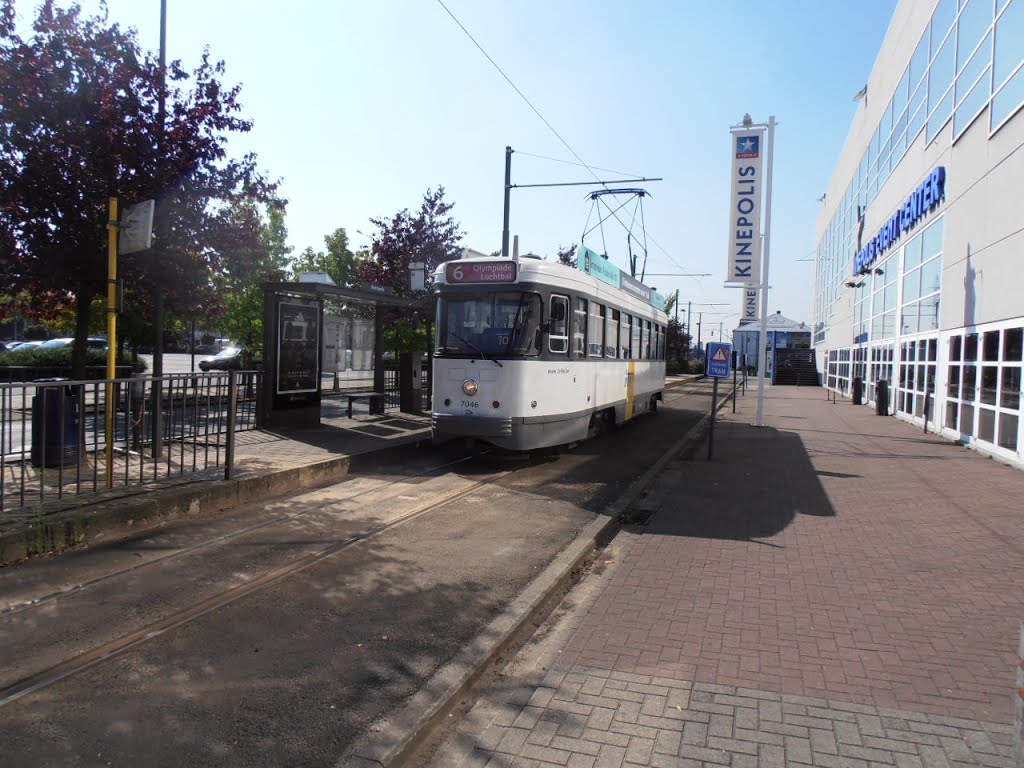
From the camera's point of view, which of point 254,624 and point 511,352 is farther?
→ point 511,352

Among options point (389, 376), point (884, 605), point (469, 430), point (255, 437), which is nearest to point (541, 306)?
point (469, 430)

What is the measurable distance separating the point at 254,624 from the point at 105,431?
14.2ft

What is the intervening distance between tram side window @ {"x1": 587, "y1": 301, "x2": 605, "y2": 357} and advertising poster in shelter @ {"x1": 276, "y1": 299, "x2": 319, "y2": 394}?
5.39m

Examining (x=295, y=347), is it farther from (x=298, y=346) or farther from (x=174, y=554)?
(x=174, y=554)

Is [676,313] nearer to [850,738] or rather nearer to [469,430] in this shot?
[469,430]

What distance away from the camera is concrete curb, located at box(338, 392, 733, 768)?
10.6 feet

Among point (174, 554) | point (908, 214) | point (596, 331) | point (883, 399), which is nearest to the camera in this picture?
point (174, 554)

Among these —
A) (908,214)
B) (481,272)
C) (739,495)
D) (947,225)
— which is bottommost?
(739,495)

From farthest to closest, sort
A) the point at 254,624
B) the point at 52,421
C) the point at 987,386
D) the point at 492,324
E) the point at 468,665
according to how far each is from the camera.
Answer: the point at 987,386, the point at 492,324, the point at 52,421, the point at 254,624, the point at 468,665

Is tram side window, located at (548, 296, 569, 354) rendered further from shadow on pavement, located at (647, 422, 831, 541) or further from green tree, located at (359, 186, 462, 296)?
green tree, located at (359, 186, 462, 296)

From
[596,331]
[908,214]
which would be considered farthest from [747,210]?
[596,331]

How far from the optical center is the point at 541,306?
1068cm

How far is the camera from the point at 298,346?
Answer: 44.1 ft

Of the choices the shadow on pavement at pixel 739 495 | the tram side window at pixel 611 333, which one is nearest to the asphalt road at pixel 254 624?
the shadow on pavement at pixel 739 495
